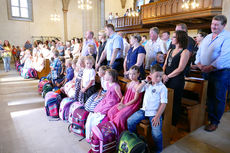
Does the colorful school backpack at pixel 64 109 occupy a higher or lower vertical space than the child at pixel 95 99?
lower

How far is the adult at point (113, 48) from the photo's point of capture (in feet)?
10.8

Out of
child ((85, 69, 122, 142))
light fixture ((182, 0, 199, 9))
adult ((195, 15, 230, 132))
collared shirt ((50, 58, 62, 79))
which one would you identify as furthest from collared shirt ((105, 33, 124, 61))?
light fixture ((182, 0, 199, 9))

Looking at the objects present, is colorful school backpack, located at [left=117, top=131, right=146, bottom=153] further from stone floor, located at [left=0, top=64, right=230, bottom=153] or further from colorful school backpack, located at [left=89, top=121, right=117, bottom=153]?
stone floor, located at [left=0, top=64, right=230, bottom=153]

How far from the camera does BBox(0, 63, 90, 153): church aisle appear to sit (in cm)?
229

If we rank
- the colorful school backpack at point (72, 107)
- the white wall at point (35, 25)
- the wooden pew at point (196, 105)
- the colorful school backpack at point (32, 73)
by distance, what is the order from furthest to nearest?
the white wall at point (35, 25) < the colorful school backpack at point (32, 73) < the colorful school backpack at point (72, 107) < the wooden pew at point (196, 105)

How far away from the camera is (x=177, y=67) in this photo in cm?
229

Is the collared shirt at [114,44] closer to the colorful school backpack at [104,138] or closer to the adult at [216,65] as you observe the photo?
the adult at [216,65]

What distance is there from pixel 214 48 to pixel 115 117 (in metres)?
1.81

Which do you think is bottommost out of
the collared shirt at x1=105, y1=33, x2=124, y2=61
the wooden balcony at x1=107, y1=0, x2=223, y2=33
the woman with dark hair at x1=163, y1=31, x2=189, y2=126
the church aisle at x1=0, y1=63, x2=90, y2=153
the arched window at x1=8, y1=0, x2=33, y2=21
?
the church aisle at x1=0, y1=63, x2=90, y2=153

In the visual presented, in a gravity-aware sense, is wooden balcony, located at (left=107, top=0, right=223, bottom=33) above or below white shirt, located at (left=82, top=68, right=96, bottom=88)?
above

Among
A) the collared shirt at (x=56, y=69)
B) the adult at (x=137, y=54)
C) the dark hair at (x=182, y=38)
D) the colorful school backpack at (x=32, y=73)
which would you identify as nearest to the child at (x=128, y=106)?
the adult at (x=137, y=54)

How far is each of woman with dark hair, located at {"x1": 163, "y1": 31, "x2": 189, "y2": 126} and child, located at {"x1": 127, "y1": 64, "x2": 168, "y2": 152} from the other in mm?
337

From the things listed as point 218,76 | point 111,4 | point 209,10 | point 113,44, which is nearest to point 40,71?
point 113,44

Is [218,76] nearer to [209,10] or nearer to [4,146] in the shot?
[4,146]
